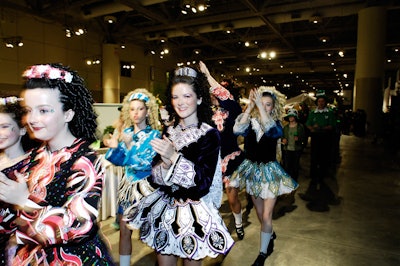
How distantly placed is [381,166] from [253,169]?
23.0 feet

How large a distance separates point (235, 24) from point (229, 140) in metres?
13.1

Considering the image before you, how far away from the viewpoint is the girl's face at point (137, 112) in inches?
119

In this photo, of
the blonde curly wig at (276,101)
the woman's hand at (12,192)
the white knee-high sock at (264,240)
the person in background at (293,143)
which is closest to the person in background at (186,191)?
the woman's hand at (12,192)

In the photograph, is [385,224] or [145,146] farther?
[385,224]

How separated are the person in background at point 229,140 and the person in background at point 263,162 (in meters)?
0.21

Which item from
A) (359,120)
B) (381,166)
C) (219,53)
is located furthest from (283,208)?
(219,53)

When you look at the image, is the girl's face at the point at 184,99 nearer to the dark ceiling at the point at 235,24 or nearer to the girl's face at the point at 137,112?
the girl's face at the point at 137,112

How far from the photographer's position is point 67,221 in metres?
1.25

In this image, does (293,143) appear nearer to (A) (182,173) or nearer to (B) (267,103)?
(B) (267,103)

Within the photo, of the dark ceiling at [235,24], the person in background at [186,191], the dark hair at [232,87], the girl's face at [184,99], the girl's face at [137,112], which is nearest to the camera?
the person in background at [186,191]

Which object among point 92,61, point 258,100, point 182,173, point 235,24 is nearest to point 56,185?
point 182,173

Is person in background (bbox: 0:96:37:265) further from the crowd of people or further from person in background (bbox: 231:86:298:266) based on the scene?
person in background (bbox: 231:86:298:266)

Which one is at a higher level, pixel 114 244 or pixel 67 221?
pixel 67 221

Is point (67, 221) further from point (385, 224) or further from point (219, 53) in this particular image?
point (219, 53)
